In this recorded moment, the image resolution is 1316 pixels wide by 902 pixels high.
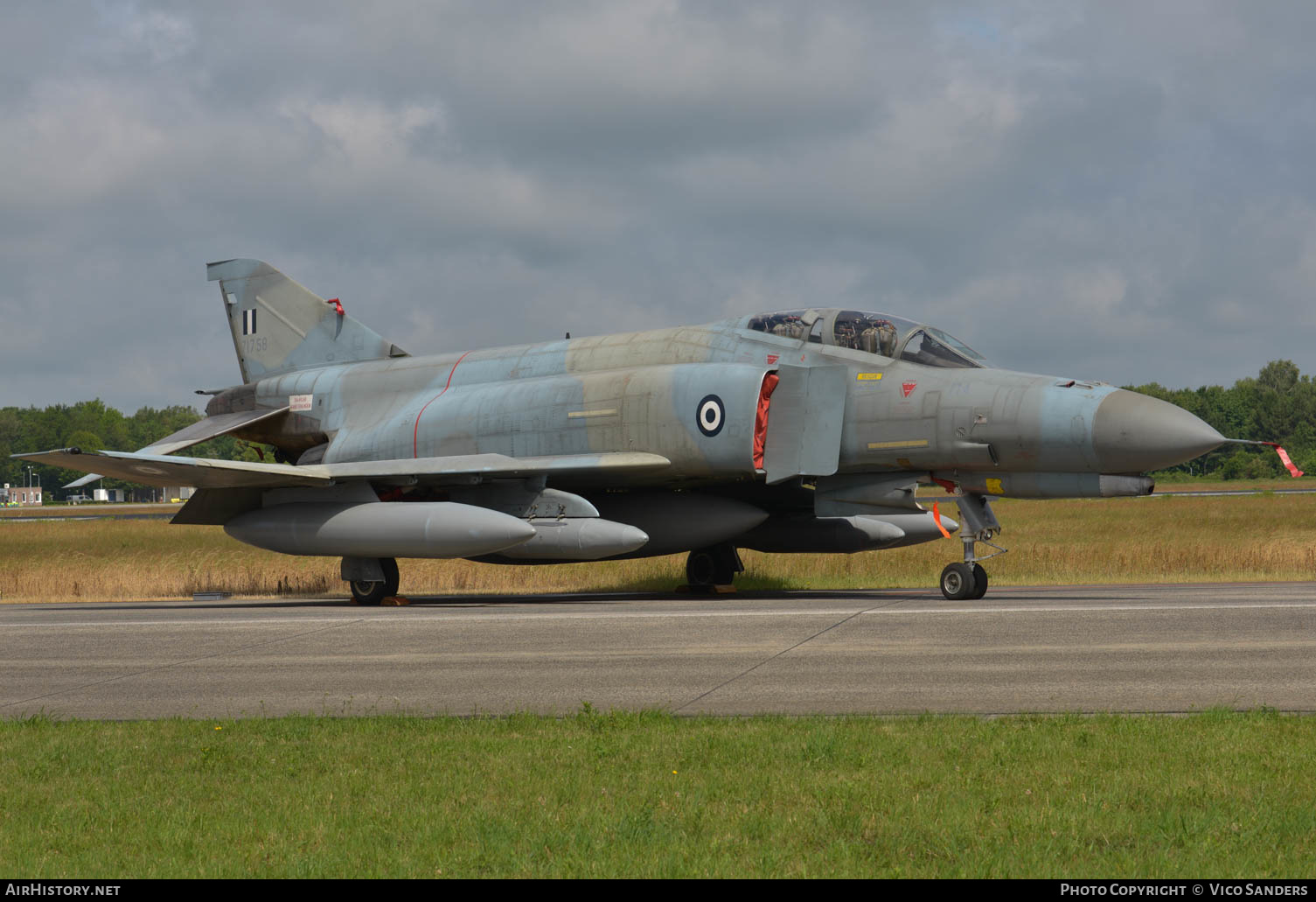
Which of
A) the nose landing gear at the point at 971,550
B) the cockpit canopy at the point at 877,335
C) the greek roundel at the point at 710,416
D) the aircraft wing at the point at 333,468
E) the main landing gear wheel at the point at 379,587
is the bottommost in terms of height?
the main landing gear wheel at the point at 379,587

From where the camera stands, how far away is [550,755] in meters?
6.54

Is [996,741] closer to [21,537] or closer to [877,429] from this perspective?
[877,429]

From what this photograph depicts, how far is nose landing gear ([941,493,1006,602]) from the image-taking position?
15766 millimetres

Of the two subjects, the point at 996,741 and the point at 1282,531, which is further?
the point at 1282,531

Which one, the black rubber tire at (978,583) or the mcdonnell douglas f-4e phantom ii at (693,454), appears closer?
the mcdonnell douglas f-4e phantom ii at (693,454)

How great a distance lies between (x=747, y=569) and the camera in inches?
937

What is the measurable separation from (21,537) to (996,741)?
39.9m

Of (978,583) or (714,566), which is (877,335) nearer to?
(978,583)

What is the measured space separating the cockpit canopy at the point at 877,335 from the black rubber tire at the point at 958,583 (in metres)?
2.62

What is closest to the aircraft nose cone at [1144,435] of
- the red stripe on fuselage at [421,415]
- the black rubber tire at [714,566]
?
the black rubber tire at [714,566]

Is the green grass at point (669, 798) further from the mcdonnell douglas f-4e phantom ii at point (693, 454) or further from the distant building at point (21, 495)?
the distant building at point (21, 495)

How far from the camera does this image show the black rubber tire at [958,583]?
1574cm

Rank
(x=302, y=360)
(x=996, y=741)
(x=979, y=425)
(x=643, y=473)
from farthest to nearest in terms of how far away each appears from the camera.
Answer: (x=302, y=360), (x=643, y=473), (x=979, y=425), (x=996, y=741)

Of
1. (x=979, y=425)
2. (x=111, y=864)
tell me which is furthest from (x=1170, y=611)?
(x=111, y=864)
